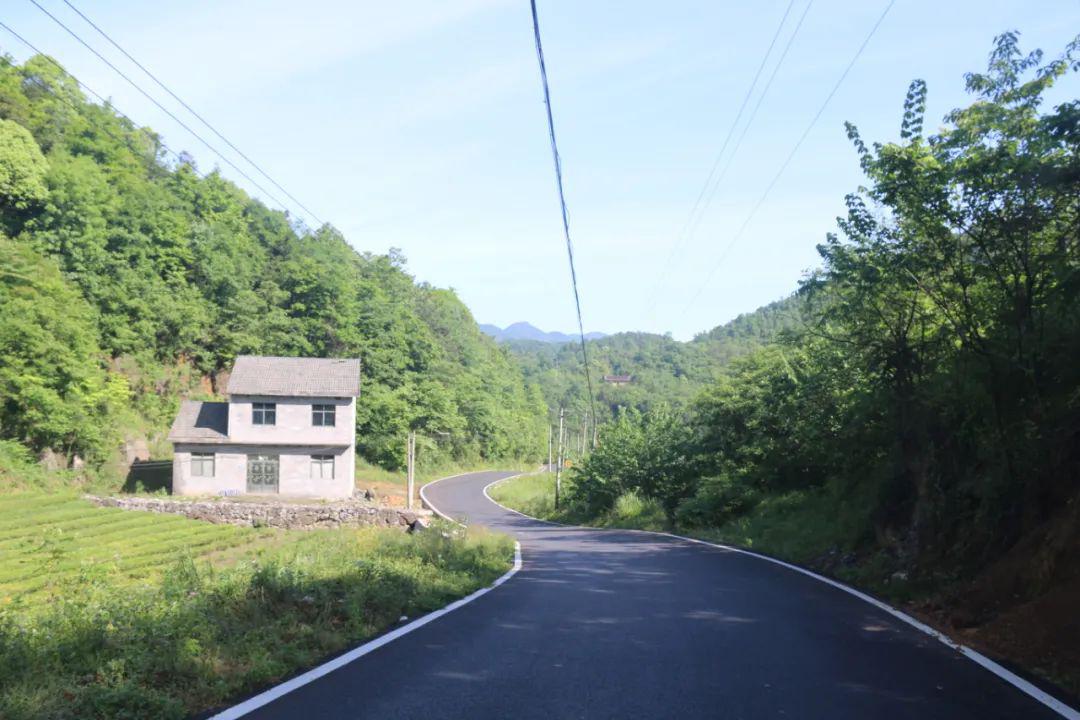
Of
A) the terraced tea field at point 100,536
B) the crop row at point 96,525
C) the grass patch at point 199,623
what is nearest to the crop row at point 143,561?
the terraced tea field at point 100,536

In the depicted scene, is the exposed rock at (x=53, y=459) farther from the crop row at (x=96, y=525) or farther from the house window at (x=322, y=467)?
the house window at (x=322, y=467)

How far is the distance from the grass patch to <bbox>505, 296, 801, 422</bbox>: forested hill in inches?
2975

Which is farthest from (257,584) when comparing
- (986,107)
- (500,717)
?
(986,107)

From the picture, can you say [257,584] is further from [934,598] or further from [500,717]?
[934,598]

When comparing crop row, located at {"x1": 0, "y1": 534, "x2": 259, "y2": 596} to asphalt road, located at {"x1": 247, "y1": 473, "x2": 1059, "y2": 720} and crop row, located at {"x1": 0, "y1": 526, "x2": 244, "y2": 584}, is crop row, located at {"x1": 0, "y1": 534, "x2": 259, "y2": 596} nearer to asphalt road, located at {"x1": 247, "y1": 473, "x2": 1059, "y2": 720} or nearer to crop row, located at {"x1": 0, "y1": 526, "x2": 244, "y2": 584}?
crop row, located at {"x1": 0, "y1": 526, "x2": 244, "y2": 584}

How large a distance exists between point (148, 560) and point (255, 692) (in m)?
20.6

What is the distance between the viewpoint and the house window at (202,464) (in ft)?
152

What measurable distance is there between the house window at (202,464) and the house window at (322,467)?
225 inches

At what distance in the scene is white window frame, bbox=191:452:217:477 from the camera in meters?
46.4

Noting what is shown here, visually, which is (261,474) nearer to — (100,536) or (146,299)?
(100,536)

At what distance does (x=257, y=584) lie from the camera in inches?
333

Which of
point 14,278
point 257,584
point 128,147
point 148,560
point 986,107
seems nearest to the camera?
point 257,584

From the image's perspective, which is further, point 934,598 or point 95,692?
point 934,598

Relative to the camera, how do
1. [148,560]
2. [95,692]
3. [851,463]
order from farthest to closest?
[148,560] < [851,463] < [95,692]
